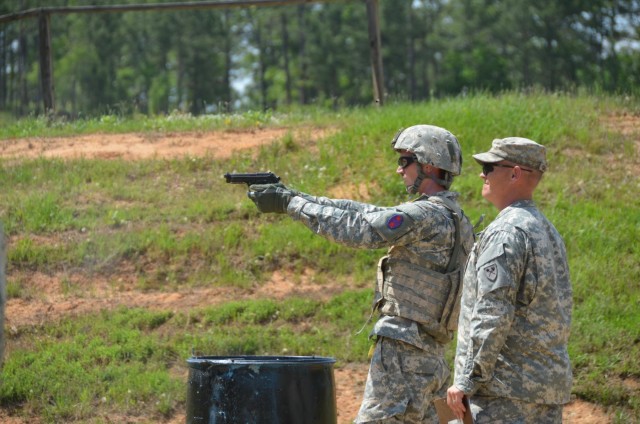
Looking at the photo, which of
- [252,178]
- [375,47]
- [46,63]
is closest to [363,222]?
[252,178]

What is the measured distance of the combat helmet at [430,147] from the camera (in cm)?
552

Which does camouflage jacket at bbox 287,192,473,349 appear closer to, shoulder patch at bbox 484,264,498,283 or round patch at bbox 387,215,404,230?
round patch at bbox 387,215,404,230

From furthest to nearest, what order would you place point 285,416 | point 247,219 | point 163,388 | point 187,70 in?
point 187,70, point 247,219, point 163,388, point 285,416

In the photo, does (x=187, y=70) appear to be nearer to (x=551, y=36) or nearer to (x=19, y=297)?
(x=551, y=36)

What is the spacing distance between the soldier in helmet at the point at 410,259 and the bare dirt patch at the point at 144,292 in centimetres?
313

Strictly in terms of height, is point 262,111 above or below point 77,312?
above

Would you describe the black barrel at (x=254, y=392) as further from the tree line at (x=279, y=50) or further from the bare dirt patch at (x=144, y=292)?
the tree line at (x=279, y=50)

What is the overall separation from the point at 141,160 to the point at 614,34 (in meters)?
43.4

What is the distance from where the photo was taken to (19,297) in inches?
401

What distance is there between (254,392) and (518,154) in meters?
1.63

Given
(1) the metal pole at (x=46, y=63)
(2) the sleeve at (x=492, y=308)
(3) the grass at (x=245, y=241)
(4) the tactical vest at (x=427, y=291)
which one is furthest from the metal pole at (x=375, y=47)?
(2) the sleeve at (x=492, y=308)

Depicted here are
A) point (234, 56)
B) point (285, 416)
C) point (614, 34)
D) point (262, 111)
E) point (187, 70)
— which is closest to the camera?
point (285, 416)

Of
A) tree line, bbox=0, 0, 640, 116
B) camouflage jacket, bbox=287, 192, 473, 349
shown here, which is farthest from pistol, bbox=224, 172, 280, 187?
tree line, bbox=0, 0, 640, 116

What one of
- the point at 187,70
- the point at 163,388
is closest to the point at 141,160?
the point at 163,388
